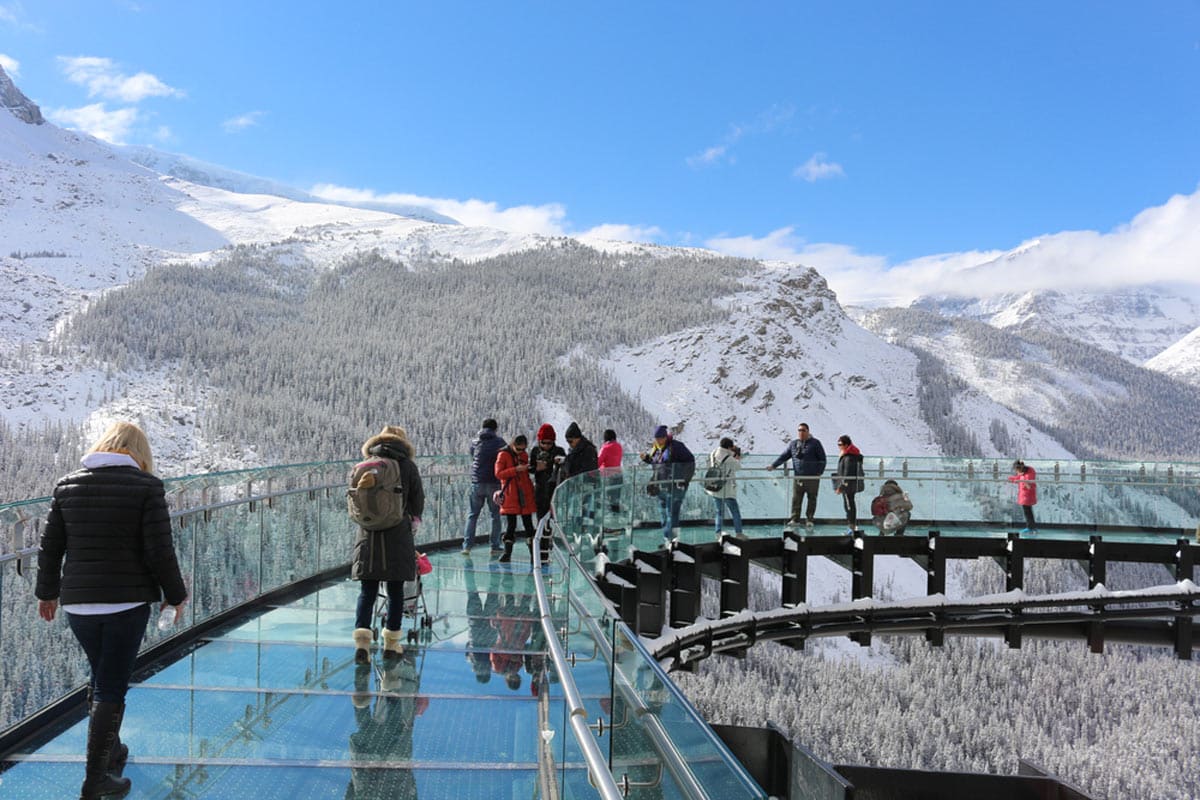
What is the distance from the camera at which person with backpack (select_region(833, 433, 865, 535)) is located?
18.2 metres

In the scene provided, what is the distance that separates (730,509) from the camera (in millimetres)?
17469

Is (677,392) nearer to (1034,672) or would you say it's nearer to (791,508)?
(1034,672)

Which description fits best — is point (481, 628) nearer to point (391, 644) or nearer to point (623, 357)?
point (391, 644)

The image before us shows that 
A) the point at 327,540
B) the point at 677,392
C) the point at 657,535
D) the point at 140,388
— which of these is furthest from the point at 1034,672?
the point at 140,388

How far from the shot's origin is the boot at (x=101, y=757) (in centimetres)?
415

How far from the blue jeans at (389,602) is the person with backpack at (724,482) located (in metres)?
9.84

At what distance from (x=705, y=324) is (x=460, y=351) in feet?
Result: 135

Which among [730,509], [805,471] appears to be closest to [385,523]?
[730,509]

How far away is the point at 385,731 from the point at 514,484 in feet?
Answer: 20.1

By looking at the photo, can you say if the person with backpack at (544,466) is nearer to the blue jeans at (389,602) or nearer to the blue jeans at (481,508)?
the blue jeans at (481,508)

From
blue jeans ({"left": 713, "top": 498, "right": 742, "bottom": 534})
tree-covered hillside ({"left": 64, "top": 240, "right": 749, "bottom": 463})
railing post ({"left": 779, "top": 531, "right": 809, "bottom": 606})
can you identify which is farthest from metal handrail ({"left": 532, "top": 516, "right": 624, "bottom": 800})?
tree-covered hillside ({"left": 64, "top": 240, "right": 749, "bottom": 463})

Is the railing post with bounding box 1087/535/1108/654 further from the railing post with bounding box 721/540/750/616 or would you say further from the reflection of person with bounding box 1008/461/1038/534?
the railing post with bounding box 721/540/750/616

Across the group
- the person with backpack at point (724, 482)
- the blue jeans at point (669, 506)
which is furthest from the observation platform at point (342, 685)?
the person with backpack at point (724, 482)

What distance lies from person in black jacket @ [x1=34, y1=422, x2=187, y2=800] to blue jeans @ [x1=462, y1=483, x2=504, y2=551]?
7.74m
